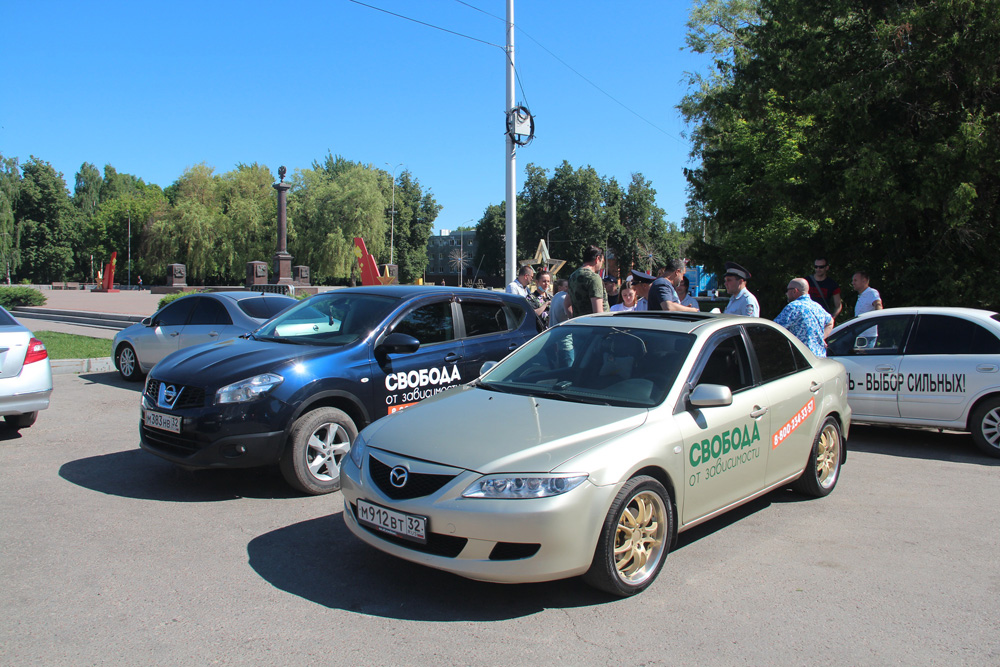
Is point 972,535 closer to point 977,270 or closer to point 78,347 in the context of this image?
point 977,270

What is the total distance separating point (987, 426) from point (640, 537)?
17.9 ft

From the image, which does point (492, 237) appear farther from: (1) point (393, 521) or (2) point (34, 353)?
(1) point (393, 521)

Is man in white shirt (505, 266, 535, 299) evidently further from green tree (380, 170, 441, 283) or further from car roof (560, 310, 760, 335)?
green tree (380, 170, 441, 283)

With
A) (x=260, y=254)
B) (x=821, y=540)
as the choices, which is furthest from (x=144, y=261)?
(x=821, y=540)

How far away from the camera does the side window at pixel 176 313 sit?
34.5 feet

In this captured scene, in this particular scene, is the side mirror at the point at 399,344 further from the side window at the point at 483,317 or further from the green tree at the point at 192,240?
the green tree at the point at 192,240

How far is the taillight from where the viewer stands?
7031mm

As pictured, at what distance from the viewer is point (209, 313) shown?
33.7 ft

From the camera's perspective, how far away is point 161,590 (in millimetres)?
3738

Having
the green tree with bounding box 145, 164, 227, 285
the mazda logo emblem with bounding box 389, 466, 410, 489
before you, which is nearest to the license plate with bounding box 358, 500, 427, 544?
the mazda logo emblem with bounding box 389, 466, 410, 489

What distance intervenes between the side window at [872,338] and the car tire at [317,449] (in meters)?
5.81

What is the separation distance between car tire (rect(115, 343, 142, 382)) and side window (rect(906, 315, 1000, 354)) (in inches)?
425

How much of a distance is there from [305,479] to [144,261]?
210 feet

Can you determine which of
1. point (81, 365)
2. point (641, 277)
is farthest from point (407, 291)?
point (81, 365)
